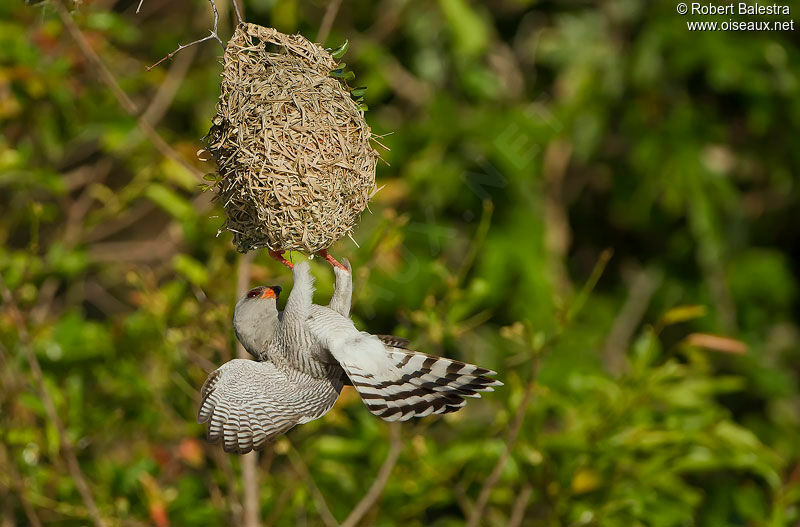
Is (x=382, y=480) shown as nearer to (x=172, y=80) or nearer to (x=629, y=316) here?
(x=172, y=80)

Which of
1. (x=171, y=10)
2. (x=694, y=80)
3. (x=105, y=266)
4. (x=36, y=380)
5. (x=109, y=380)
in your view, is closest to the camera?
(x=36, y=380)

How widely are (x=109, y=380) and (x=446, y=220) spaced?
2.07m

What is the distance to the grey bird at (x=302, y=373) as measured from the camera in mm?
2275

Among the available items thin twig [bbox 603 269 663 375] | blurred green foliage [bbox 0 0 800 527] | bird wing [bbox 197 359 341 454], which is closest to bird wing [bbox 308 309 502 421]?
bird wing [bbox 197 359 341 454]

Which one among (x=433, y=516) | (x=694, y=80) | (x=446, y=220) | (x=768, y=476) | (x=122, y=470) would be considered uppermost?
(x=694, y=80)

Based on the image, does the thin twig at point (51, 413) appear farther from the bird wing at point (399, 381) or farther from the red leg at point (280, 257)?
the bird wing at point (399, 381)

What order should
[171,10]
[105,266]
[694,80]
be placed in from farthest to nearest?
[171,10]
[694,80]
[105,266]

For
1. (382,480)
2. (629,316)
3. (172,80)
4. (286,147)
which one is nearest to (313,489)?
(382,480)

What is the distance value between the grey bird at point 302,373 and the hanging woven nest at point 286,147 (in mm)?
A: 187

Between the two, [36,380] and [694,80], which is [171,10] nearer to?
[694,80]

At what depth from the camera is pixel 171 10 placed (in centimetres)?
636

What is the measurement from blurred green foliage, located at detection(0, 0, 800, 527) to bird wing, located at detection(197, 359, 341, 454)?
48 cm

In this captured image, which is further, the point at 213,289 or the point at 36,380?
the point at 213,289

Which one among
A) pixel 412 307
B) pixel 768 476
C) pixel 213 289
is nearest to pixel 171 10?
pixel 412 307
